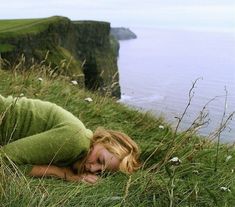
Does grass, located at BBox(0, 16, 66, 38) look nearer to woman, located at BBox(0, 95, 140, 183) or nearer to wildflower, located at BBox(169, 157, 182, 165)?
woman, located at BBox(0, 95, 140, 183)

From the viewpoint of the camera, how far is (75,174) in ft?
16.8

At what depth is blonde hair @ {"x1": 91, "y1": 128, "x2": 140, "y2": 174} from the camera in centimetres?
507

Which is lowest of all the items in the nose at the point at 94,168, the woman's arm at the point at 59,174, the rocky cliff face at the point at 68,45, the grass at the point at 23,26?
the rocky cliff face at the point at 68,45

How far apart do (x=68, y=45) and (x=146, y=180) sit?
2005 inches

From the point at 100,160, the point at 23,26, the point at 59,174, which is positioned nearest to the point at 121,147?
the point at 100,160

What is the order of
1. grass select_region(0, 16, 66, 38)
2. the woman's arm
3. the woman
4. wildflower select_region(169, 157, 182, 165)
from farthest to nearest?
grass select_region(0, 16, 66, 38) < the woman < the woman's arm < wildflower select_region(169, 157, 182, 165)

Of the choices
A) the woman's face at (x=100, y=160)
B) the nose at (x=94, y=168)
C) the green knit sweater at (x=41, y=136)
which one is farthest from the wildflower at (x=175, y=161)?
the green knit sweater at (x=41, y=136)

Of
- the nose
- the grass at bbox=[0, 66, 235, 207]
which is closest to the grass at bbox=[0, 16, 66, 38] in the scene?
the grass at bbox=[0, 66, 235, 207]

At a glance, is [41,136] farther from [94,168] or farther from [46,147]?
[94,168]

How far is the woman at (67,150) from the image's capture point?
4.98 m

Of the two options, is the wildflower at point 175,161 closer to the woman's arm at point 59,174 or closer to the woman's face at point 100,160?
the woman's face at point 100,160

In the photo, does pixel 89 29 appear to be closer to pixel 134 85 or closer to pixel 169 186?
pixel 134 85

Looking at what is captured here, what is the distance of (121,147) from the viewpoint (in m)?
5.19

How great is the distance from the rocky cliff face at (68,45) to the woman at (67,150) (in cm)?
2467
